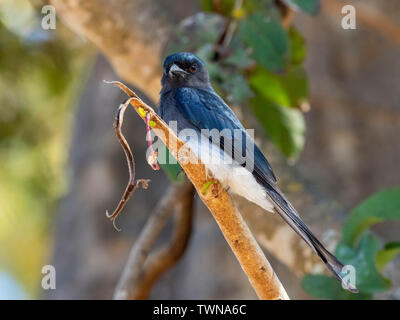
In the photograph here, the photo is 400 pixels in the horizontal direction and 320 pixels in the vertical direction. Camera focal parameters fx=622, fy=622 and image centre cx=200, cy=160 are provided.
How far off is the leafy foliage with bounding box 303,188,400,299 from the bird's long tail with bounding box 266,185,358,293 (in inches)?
12.6

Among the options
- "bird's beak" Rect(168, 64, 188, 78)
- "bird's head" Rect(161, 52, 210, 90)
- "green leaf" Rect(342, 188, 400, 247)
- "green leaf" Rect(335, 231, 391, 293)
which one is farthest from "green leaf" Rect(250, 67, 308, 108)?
"green leaf" Rect(335, 231, 391, 293)

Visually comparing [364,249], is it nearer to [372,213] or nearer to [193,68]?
[372,213]

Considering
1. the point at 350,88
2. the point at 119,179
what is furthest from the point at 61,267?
the point at 350,88

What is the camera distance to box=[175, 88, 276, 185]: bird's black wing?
2869mm

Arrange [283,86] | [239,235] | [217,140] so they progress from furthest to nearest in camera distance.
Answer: [283,86]
[217,140]
[239,235]

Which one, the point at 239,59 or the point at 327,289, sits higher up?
the point at 239,59

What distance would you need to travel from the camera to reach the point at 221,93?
3627 mm

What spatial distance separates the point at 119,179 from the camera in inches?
205

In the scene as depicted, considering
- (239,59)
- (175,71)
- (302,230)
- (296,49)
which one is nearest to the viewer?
(302,230)

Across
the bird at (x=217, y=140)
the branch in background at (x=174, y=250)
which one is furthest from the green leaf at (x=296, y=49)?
the branch in background at (x=174, y=250)

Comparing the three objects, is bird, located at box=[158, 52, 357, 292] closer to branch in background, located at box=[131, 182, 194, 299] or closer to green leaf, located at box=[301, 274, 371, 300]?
green leaf, located at box=[301, 274, 371, 300]

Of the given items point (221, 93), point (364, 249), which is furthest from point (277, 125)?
point (364, 249)

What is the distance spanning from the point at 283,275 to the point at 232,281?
1.24ft

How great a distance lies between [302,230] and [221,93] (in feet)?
4.37
